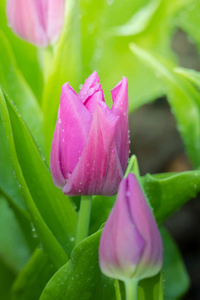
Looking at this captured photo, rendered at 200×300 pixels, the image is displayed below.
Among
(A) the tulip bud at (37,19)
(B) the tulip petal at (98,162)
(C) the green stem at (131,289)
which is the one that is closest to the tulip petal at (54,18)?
(A) the tulip bud at (37,19)

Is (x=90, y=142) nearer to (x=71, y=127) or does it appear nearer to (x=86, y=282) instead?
(x=71, y=127)

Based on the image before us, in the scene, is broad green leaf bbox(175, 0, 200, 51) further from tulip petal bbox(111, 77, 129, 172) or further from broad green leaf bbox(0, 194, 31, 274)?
tulip petal bbox(111, 77, 129, 172)

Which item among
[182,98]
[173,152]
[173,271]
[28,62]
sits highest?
[28,62]

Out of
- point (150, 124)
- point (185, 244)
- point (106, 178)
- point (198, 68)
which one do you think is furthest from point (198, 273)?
point (106, 178)

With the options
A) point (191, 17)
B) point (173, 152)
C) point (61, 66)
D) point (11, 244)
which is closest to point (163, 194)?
point (61, 66)

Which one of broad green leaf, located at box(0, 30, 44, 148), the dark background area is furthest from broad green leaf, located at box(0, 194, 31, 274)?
the dark background area
